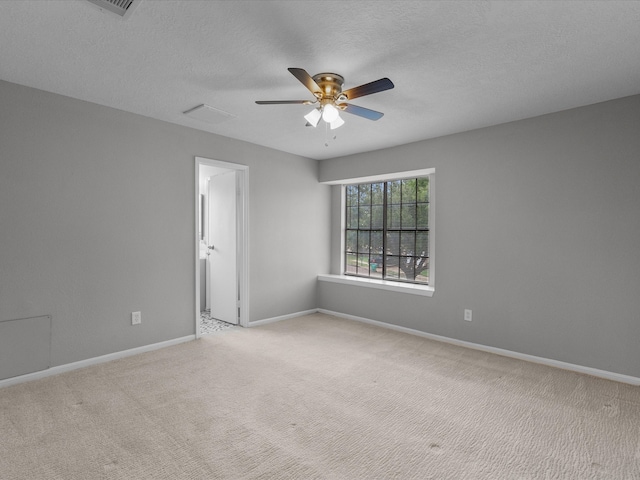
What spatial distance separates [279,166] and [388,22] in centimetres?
312

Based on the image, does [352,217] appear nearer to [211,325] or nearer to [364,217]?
[364,217]

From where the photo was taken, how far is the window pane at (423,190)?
183 inches

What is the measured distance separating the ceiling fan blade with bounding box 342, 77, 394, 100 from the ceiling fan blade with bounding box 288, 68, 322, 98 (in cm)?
20

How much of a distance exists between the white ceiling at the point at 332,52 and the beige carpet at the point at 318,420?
2.44m

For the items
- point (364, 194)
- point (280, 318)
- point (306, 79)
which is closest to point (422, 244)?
point (364, 194)

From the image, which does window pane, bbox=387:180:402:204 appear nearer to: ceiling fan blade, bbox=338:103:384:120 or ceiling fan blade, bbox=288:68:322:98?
ceiling fan blade, bbox=338:103:384:120

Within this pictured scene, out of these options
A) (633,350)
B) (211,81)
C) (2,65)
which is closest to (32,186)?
(2,65)

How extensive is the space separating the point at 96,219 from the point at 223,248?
181 cm

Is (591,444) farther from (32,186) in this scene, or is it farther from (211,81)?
(32,186)

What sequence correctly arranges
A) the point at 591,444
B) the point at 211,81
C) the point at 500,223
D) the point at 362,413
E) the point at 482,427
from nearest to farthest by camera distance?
the point at 591,444, the point at 482,427, the point at 362,413, the point at 211,81, the point at 500,223

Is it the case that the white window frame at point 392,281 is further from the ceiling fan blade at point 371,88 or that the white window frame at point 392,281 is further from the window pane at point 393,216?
the ceiling fan blade at point 371,88

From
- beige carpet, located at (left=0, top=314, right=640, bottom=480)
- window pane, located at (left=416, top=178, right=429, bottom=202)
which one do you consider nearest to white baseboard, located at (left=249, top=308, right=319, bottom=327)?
beige carpet, located at (left=0, top=314, right=640, bottom=480)

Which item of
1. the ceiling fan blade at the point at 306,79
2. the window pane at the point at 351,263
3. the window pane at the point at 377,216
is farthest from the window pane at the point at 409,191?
the ceiling fan blade at the point at 306,79

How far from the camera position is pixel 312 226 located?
212 inches
